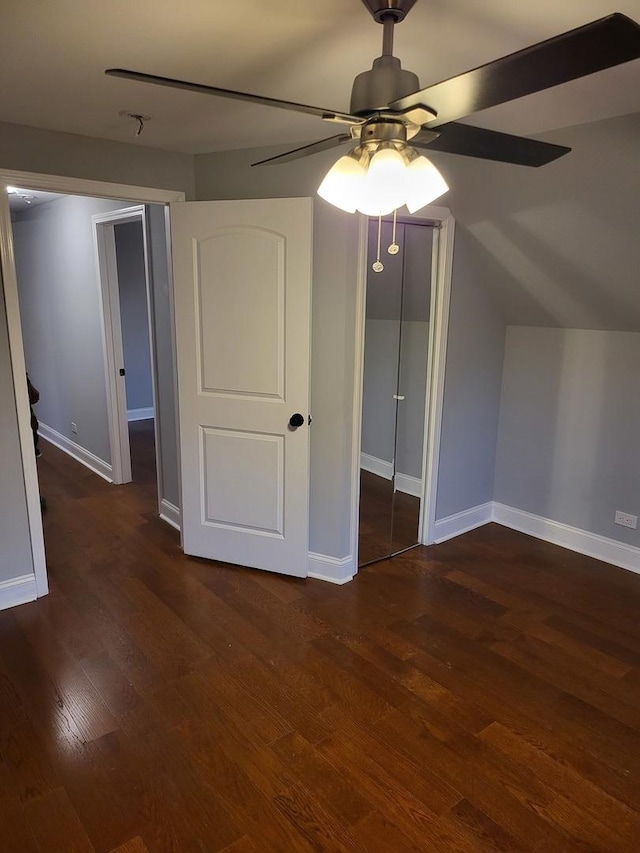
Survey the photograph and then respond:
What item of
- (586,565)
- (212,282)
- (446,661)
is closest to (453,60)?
(212,282)

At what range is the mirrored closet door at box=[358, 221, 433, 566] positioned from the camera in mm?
3479

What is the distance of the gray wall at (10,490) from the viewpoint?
275 centimetres

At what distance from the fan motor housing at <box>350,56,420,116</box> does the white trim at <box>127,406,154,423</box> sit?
605 cm

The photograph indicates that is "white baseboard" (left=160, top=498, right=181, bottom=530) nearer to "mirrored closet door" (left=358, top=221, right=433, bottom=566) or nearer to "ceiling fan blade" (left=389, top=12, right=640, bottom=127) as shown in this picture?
"mirrored closet door" (left=358, top=221, right=433, bottom=566)

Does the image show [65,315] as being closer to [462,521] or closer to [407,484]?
[407,484]

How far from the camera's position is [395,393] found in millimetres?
3832

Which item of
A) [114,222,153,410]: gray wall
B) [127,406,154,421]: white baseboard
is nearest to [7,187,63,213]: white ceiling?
[114,222,153,410]: gray wall

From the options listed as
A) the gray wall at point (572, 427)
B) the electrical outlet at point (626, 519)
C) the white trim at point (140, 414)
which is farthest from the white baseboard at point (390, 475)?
the white trim at point (140, 414)

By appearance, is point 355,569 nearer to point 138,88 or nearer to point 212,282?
point 212,282

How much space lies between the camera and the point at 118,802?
184 centimetres

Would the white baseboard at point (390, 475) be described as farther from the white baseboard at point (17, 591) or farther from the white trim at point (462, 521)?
the white baseboard at point (17, 591)

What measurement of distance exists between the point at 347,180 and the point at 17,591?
268 centimetres

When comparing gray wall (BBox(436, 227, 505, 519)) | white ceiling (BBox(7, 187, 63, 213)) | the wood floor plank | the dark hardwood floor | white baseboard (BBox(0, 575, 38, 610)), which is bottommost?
the wood floor plank

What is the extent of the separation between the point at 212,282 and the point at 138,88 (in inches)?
41.5
